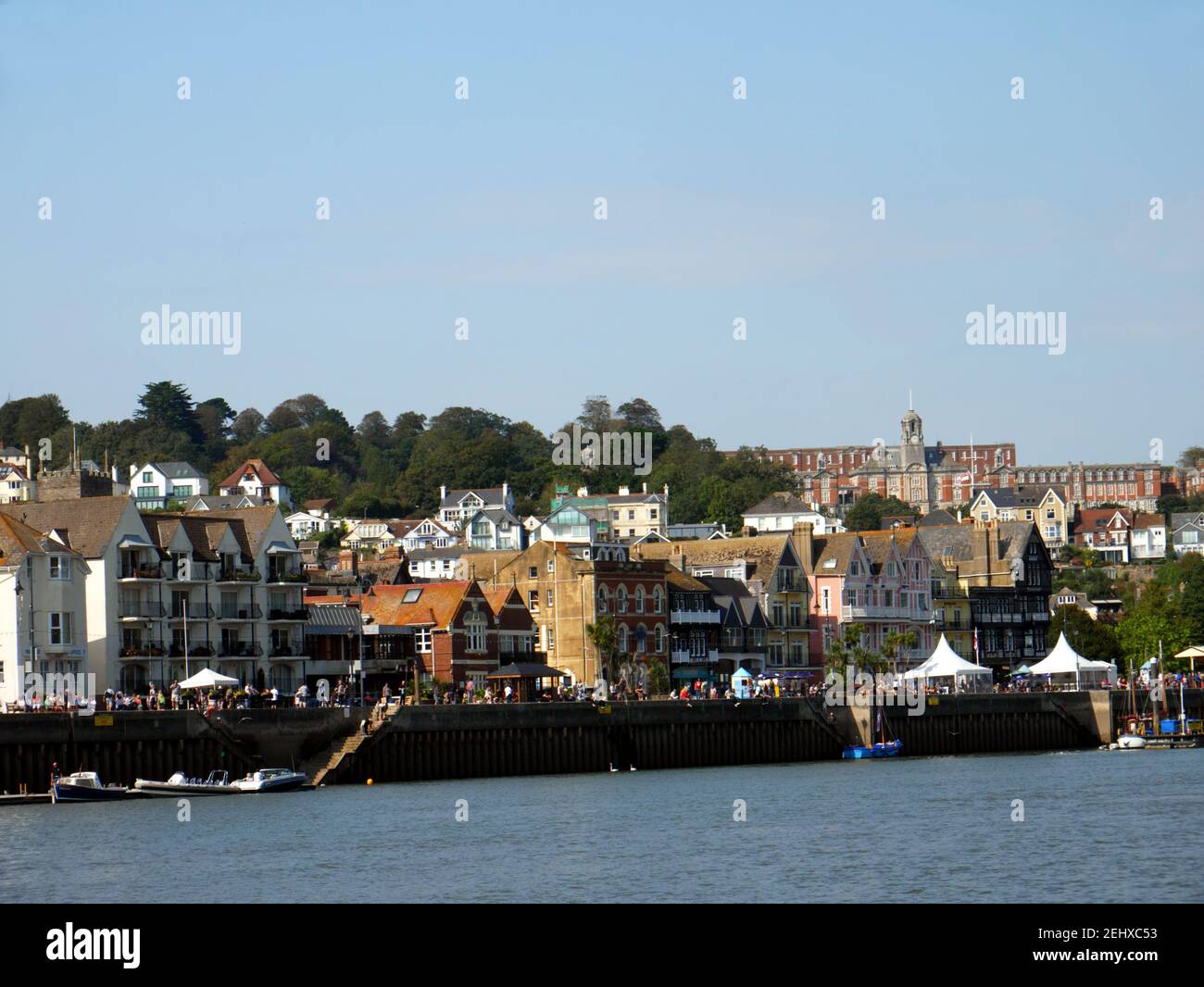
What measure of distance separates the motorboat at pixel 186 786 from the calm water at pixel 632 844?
1026mm

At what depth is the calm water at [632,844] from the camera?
46469 millimetres

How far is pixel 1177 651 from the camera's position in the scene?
5689 inches

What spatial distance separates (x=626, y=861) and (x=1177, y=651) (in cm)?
10144

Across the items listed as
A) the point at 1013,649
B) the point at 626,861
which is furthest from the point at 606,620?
the point at 626,861

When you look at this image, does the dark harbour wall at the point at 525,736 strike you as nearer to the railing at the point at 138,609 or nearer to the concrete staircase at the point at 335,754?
the concrete staircase at the point at 335,754

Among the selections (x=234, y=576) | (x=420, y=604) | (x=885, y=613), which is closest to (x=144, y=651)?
(x=234, y=576)

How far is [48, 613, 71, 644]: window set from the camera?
84.2 meters

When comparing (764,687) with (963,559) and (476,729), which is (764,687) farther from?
(963,559)

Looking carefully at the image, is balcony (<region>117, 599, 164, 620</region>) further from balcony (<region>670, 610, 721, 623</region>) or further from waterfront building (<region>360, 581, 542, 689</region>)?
balcony (<region>670, 610, 721, 623</region>)

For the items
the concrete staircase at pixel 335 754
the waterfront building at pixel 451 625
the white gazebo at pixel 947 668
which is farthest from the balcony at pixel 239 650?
the white gazebo at pixel 947 668

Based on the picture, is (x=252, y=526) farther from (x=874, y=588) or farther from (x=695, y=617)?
(x=874, y=588)

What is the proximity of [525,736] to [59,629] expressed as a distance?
2034 centimetres
